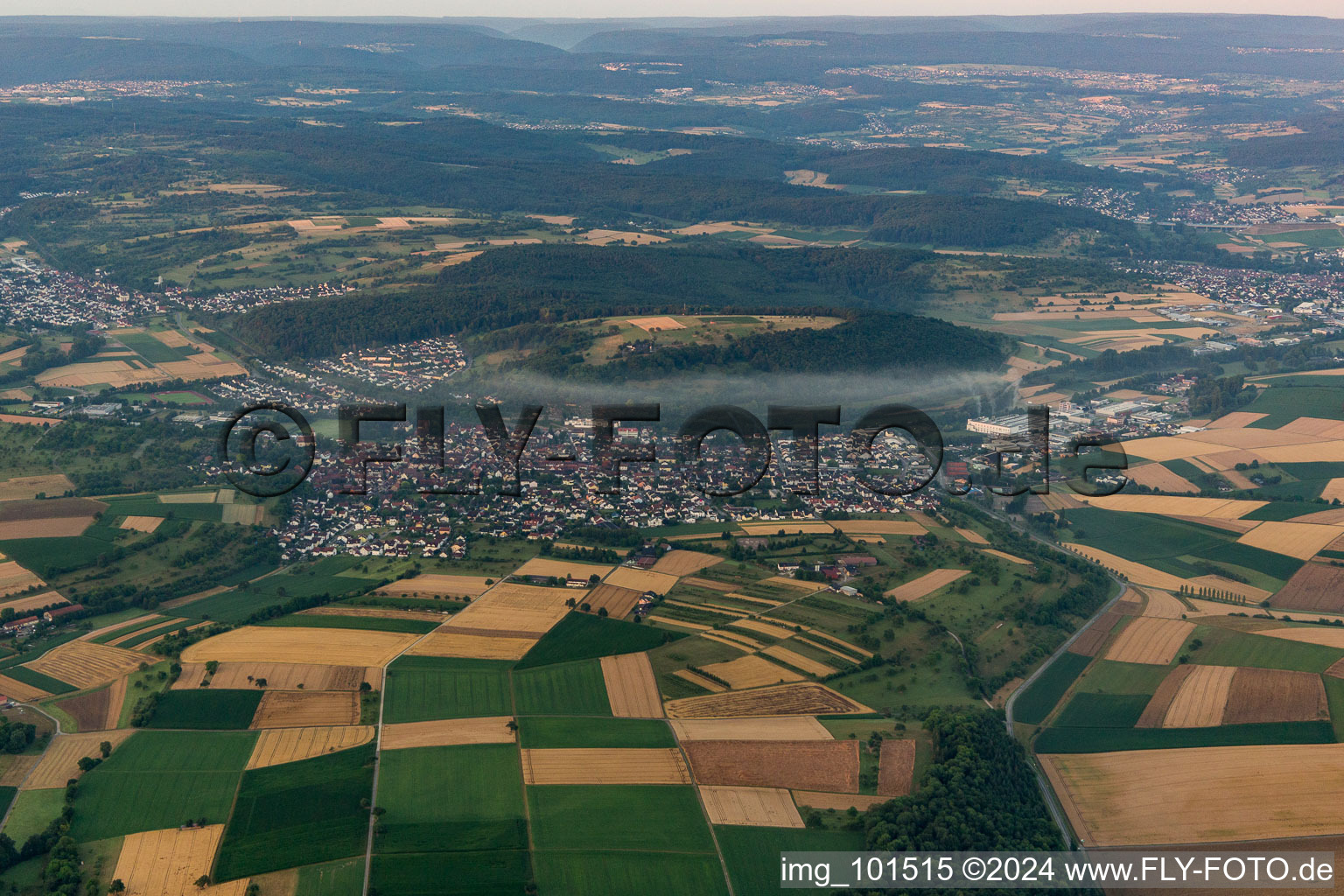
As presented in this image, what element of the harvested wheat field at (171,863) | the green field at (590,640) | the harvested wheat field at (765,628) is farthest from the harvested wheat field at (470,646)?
the harvested wheat field at (171,863)

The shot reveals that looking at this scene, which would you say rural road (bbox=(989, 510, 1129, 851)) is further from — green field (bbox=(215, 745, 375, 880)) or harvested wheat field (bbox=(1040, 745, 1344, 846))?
green field (bbox=(215, 745, 375, 880))

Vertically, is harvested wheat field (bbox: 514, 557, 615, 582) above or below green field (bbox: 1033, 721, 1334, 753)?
below

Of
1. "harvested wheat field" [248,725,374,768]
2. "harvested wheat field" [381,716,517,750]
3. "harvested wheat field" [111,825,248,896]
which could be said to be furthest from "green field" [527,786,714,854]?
"harvested wheat field" [111,825,248,896]

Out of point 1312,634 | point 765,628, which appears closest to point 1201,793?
point 1312,634

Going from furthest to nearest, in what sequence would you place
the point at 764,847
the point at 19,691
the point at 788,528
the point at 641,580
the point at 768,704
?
1. the point at 788,528
2. the point at 641,580
3. the point at 768,704
4. the point at 19,691
5. the point at 764,847

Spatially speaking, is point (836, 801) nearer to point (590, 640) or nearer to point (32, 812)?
point (590, 640)

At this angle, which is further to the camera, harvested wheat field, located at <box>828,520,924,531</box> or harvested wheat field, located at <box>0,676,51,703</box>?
harvested wheat field, located at <box>828,520,924,531</box>
